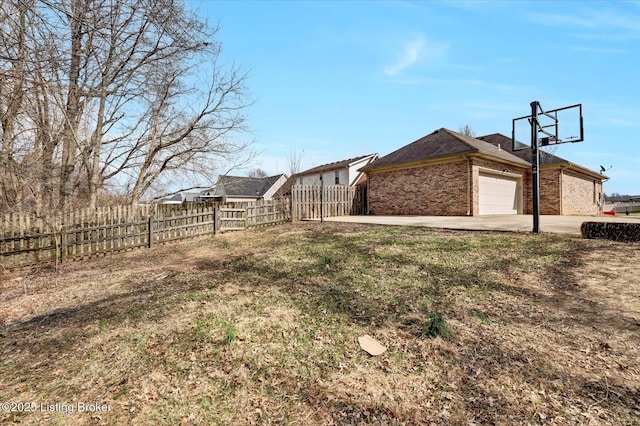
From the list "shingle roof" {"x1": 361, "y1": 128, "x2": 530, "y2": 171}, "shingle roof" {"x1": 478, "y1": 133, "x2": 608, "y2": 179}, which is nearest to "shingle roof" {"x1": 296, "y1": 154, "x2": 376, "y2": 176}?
"shingle roof" {"x1": 361, "y1": 128, "x2": 530, "y2": 171}

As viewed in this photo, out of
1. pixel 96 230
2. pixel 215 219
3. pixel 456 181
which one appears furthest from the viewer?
pixel 456 181

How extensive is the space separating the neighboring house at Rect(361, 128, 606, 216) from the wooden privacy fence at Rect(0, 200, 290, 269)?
10.0 m

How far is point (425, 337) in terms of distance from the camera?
3059 mm

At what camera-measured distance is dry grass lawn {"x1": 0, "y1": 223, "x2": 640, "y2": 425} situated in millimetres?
2215

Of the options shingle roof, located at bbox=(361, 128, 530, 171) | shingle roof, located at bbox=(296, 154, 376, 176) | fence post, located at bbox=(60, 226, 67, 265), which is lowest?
fence post, located at bbox=(60, 226, 67, 265)

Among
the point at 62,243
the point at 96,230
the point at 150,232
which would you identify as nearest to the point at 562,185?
the point at 150,232

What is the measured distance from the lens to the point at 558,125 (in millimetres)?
9234

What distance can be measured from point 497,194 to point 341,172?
47.5 ft

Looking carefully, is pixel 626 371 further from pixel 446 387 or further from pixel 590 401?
pixel 446 387

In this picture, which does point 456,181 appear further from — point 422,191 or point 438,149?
point 438,149

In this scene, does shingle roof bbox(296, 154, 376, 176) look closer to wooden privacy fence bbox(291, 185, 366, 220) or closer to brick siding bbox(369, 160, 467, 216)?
brick siding bbox(369, 160, 467, 216)

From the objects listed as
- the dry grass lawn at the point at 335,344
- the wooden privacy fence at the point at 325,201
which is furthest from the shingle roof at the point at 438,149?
the dry grass lawn at the point at 335,344

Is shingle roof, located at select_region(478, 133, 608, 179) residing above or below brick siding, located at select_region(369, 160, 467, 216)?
above

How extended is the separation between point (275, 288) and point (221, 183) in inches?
390
